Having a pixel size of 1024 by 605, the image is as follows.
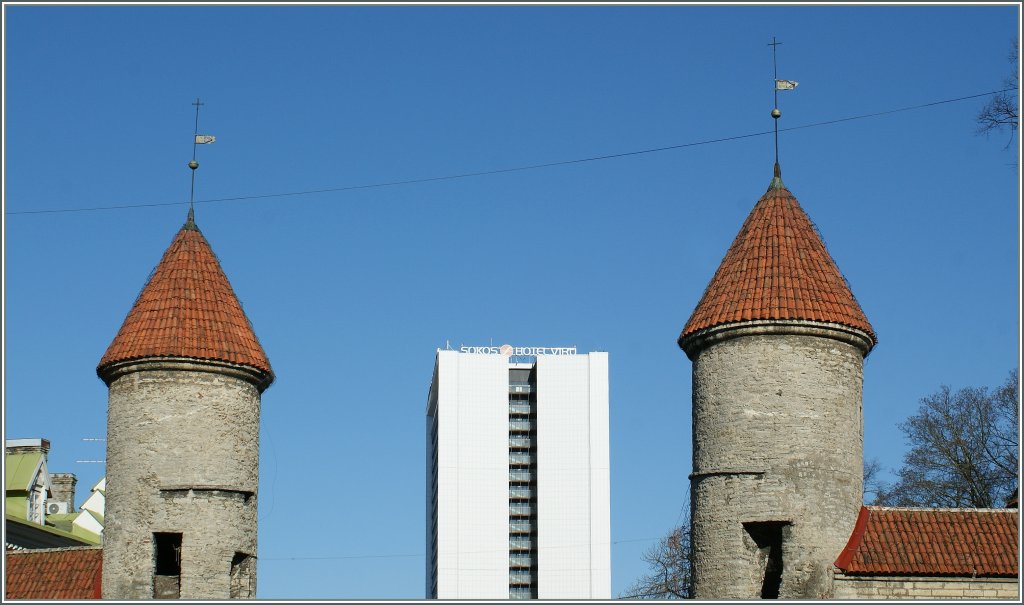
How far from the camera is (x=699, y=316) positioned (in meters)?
25.6

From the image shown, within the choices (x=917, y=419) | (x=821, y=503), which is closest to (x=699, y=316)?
(x=821, y=503)

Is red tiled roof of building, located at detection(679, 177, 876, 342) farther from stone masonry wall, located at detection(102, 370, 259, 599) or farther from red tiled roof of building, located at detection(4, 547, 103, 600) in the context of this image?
red tiled roof of building, located at detection(4, 547, 103, 600)

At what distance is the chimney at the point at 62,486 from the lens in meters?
46.5

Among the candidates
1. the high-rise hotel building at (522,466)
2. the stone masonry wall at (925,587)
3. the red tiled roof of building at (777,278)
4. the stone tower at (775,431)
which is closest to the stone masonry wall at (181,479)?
the stone tower at (775,431)

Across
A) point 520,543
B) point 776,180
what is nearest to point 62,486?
point 776,180

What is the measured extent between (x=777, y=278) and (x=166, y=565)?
10.2 m

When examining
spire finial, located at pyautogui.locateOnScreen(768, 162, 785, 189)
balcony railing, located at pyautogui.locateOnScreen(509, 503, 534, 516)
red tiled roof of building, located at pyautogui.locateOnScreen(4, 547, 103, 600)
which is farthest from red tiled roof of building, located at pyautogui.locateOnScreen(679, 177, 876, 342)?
balcony railing, located at pyautogui.locateOnScreen(509, 503, 534, 516)

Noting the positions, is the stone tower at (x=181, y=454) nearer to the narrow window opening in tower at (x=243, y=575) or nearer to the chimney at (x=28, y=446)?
the narrow window opening in tower at (x=243, y=575)

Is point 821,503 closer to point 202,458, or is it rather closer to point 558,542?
point 202,458

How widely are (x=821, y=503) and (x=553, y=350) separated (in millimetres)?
104541

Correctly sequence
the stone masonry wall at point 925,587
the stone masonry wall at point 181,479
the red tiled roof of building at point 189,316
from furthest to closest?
1. the red tiled roof of building at point 189,316
2. the stone masonry wall at point 181,479
3. the stone masonry wall at point 925,587

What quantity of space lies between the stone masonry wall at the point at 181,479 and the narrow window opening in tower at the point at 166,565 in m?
0.23

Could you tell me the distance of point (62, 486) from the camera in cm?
4666

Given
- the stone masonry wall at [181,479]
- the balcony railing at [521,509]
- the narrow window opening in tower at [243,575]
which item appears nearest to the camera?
the stone masonry wall at [181,479]
